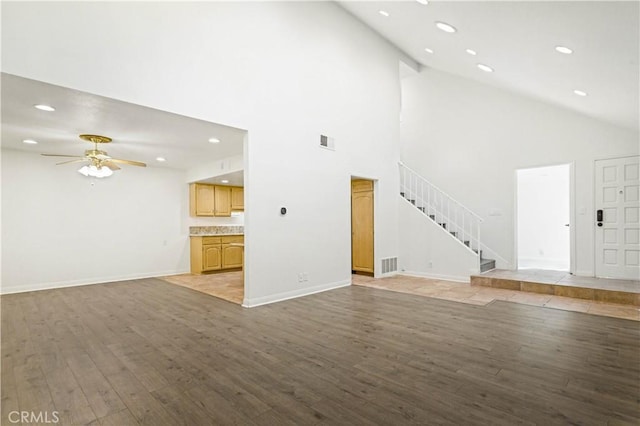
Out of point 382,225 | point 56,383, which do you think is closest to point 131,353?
point 56,383

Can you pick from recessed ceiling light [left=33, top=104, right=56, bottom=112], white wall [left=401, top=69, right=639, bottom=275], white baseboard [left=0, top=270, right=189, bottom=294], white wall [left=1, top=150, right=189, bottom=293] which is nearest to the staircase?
white wall [left=401, top=69, right=639, bottom=275]

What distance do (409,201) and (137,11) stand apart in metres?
6.44

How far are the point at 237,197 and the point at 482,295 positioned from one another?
6.65 meters

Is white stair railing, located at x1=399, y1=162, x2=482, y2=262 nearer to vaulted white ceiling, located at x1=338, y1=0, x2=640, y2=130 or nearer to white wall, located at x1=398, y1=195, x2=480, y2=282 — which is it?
white wall, located at x1=398, y1=195, x2=480, y2=282

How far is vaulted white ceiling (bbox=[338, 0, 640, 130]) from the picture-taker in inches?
116

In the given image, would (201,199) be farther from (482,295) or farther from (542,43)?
(542,43)

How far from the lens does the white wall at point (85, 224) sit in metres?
6.05

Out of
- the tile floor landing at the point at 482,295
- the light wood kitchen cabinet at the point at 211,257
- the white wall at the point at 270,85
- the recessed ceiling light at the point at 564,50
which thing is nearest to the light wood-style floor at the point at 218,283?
the light wood kitchen cabinet at the point at 211,257

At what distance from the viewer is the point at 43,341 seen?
3457mm

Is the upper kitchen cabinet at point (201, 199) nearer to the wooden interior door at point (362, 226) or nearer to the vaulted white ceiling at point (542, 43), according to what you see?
the wooden interior door at point (362, 226)

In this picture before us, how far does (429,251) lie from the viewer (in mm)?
7277

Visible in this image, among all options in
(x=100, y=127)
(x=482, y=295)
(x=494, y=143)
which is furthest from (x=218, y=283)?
(x=494, y=143)

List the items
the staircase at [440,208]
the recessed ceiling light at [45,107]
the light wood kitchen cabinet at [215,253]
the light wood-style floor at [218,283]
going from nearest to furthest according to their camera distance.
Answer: the recessed ceiling light at [45,107]
the light wood-style floor at [218,283]
the staircase at [440,208]
the light wood kitchen cabinet at [215,253]

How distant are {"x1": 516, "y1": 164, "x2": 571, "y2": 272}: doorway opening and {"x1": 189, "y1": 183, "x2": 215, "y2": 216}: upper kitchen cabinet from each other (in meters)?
8.01
